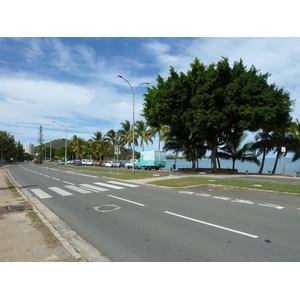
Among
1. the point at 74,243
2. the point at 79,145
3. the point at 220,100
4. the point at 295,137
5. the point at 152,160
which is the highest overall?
the point at 220,100

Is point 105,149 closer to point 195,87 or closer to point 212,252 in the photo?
point 195,87

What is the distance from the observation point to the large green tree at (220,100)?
81.0ft

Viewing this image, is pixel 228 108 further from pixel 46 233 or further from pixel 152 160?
pixel 46 233

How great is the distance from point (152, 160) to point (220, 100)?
15826mm

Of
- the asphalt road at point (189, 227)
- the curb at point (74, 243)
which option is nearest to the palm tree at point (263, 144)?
the asphalt road at point (189, 227)

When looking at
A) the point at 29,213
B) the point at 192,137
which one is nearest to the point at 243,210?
the point at 29,213

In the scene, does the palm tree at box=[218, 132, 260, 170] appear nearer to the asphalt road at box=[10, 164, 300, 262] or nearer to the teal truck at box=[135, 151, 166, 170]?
the teal truck at box=[135, 151, 166, 170]

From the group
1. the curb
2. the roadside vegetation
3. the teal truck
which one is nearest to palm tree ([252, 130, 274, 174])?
the roadside vegetation

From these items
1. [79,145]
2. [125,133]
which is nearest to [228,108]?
[125,133]

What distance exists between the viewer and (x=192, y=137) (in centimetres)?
3672

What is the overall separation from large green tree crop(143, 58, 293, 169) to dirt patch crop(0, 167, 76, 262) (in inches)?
824

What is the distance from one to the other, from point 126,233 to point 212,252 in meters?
2.16

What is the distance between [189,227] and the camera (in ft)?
19.6

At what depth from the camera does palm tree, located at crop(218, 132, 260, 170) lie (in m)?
33.1
